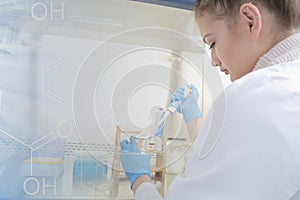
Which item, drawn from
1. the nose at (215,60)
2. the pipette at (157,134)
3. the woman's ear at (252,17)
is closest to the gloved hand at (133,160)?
→ the pipette at (157,134)

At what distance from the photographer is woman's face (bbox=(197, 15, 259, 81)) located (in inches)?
33.5

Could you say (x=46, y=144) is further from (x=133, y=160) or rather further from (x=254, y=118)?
(x=254, y=118)

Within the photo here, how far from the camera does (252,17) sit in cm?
81

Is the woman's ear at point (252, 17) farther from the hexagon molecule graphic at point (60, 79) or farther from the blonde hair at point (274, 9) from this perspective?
the hexagon molecule graphic at point (60, 79)

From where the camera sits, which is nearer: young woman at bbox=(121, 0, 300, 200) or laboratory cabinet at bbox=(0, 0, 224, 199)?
young woman at bbox=(121, 0, 300, 200)

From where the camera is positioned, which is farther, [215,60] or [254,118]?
[215,60]

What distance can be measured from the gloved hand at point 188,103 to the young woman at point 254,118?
186 mm

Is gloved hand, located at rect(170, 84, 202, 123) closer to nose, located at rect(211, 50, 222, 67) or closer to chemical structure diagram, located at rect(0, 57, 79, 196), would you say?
nose, located at rect(211, 50, 222, 67)

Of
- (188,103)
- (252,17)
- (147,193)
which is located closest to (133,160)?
(147,193)

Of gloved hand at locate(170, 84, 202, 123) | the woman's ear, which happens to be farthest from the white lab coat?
gloved hand at locate(170, 84, 202, 123)

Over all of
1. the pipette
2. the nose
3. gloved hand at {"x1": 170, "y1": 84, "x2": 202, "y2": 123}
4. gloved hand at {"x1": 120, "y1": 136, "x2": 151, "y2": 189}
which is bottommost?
gloved hand at {"x1": 120, "y1": 136, "x2": 151, "y2": 189}

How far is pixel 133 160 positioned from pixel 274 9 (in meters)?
0.56

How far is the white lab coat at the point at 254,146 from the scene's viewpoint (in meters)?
0.65

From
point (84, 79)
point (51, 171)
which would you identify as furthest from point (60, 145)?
point (84, 79)
